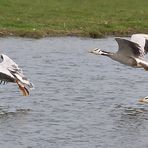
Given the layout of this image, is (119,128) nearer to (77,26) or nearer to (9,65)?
(9,65)

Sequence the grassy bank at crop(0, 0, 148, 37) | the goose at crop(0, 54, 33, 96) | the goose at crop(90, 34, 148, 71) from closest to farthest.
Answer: the goose at crop(0, 54, 33, 96) < the goose at crop(90, 34, 148, 71) < the grassy bank at crop(0, 0, 148, 37)

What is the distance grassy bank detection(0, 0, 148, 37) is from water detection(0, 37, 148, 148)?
4686 mm

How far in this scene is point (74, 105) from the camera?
57.7ft

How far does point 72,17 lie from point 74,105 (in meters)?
17.3

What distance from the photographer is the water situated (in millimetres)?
14656

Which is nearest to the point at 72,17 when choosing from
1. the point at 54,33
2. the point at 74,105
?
the point at 54,33

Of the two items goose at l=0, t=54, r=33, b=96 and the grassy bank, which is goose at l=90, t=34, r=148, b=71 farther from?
the grassy bank

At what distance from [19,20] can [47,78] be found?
39.2 feet

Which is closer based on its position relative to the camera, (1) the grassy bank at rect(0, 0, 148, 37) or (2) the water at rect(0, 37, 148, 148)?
(2) the water at rect(0, 37, 148, 148)

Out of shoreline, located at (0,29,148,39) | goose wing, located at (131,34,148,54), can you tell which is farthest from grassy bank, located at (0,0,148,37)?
goose wing, located at (131,34,148,54)

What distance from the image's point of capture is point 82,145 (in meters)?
14.2

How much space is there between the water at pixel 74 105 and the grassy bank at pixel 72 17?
469cm

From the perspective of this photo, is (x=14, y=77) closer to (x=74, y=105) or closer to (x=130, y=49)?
(x=74, y=105)

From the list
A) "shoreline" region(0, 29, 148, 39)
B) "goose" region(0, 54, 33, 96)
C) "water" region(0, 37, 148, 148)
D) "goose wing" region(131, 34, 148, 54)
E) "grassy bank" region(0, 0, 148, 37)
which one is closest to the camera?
"water" region(0, 37, 148, 148)
